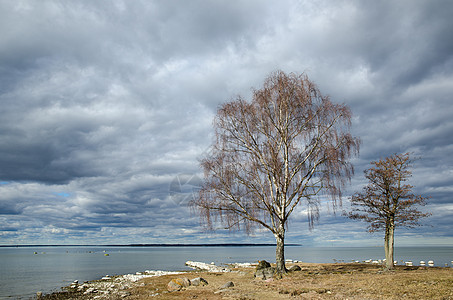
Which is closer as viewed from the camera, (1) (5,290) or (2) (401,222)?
(2) (401,222)

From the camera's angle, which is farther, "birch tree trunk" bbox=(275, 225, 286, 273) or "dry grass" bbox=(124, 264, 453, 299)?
"birch tree trunk" bbox=(275, 225, 286, 273)

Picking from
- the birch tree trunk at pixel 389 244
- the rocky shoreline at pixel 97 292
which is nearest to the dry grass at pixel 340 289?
the rocky shoreline at pixel 97 292

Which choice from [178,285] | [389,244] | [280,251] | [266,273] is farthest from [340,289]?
[178,285]

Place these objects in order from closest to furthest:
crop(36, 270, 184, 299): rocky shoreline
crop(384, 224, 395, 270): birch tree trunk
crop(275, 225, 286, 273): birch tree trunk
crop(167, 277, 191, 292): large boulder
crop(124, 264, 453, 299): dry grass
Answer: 1. crop(124, 264, 453, 299): dry grass
2. crop(167, 277, 191, 292): large boulder
3. crop(36, 270, 184, 299): rocky shoreline
4. crop(275, 225, 286, 273): birch tree trunk
5. crop(384, 224, 395, 270): birch tree trunk

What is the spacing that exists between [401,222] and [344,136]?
26.6ft

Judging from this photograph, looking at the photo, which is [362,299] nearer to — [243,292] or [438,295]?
[438,295]

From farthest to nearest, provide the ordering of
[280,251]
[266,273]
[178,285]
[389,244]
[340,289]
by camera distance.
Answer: [389,244], [266,273], [280,251], [178,285], [340,289]

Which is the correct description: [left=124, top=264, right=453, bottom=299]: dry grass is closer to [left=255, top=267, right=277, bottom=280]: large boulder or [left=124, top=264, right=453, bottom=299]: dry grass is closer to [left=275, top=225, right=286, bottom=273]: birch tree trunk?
[left=275, top=225, right=286, bottom=273]: birch tree trunk

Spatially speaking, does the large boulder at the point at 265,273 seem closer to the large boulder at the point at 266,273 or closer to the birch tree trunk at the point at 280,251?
the large boulder at the point at 266,273

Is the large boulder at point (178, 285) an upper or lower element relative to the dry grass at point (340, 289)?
lower

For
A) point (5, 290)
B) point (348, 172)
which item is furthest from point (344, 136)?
point (5, 290)

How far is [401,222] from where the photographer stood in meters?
23.8

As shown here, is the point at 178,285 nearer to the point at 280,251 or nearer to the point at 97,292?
the point at 280,251

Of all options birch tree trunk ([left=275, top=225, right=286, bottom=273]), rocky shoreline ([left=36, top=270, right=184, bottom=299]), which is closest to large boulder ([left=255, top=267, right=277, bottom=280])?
birch tree trunk ([left=275, top=225, right=286, bottom=273])
